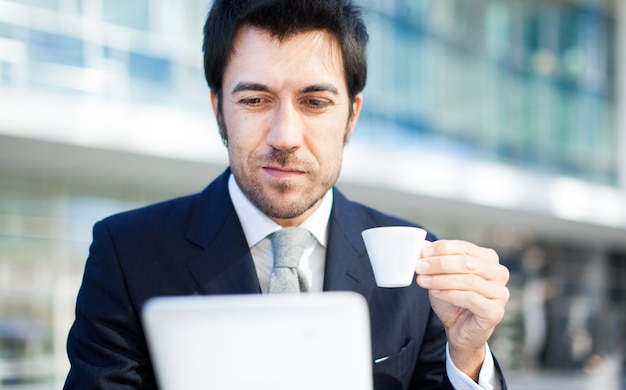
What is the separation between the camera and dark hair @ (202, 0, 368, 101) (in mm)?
1801

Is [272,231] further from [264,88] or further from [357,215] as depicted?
[264,88]

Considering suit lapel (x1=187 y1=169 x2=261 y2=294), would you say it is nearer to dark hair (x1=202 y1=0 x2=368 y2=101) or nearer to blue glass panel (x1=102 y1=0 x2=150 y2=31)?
dark hair (x1=202 y1=0 x2=368 y2=101)

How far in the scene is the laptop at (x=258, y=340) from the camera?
3.16 ft

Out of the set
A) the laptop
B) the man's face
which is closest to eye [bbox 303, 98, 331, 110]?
the man's face

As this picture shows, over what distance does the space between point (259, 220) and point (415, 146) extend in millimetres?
11646

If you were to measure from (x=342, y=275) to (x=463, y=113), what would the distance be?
1341 cm

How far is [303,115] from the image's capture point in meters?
1.76

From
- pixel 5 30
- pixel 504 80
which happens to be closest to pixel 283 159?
pixel 5 30

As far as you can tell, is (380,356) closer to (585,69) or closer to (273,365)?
(273,365)

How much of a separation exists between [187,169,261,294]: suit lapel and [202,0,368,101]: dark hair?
14.3 inches

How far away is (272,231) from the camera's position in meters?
1.94

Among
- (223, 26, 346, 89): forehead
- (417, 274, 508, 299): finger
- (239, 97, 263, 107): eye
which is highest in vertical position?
(223, 26, 346, 89): forehead

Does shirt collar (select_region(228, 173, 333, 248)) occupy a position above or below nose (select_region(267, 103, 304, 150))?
below

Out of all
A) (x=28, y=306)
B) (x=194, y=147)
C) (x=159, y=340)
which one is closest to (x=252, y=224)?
(x=159, y=340)
